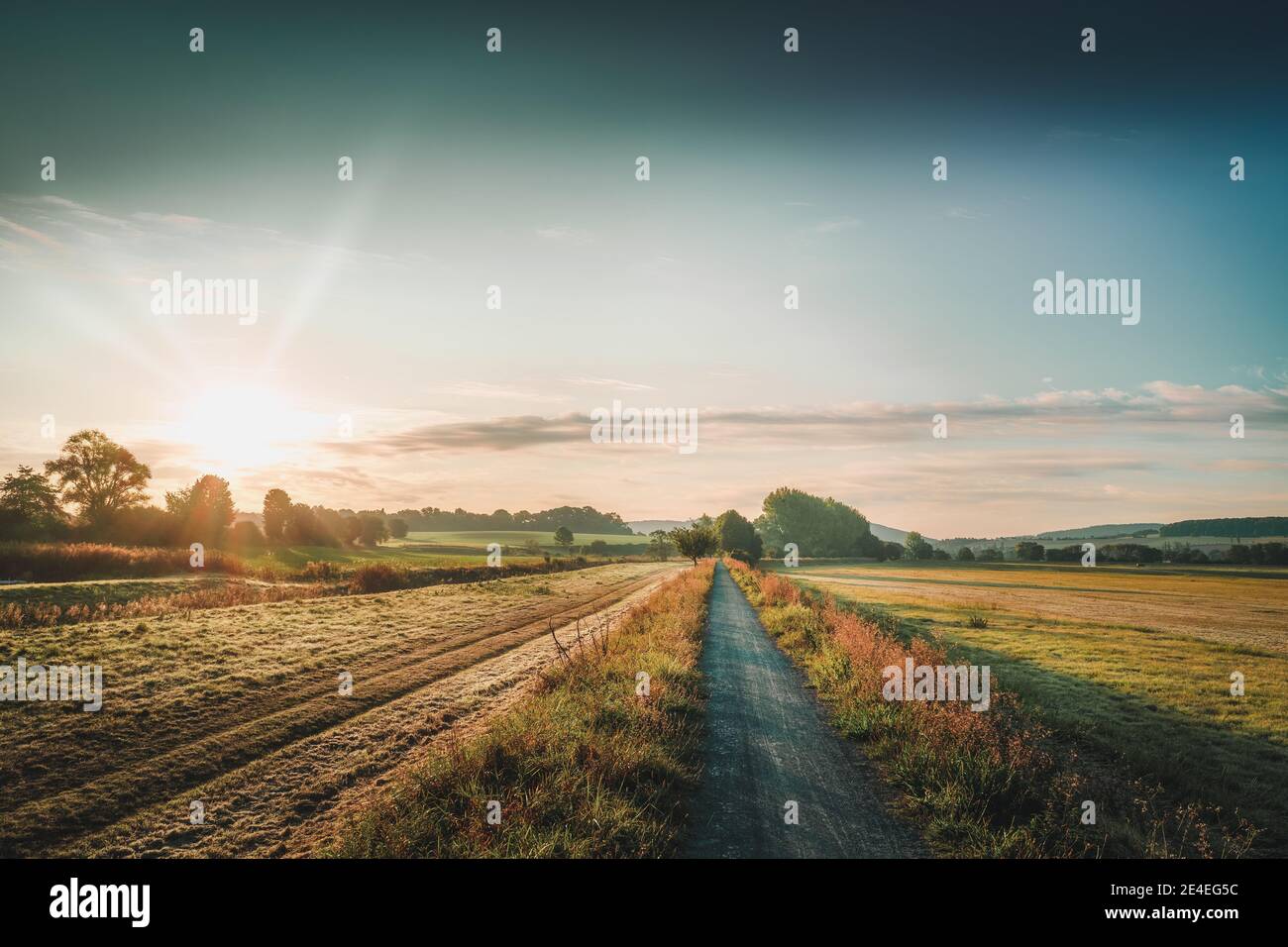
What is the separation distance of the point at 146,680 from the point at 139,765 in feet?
19.1

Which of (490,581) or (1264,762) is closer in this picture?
(1264,762)

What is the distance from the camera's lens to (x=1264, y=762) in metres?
11.0

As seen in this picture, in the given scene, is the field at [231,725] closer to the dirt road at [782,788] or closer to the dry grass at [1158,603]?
the dirt road at [782,788]

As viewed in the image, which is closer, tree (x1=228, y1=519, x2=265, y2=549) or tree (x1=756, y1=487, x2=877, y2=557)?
tree (x1=228, y1=519, x2=265, y2=549)

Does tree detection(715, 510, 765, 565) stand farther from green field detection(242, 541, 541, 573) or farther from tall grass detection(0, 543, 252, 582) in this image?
tall grass detection(0, 543, 252, 582)

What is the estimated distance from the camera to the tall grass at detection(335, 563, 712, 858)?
6.24 meters

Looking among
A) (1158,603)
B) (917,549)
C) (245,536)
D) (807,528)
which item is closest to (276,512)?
(245,536)

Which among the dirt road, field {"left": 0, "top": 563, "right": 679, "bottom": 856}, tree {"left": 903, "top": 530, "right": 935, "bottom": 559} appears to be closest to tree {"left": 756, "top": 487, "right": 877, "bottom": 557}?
tree {"left": 903, "top": 530, "right": 935, "bottom": 559}

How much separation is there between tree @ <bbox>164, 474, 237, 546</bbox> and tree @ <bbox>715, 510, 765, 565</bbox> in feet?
282

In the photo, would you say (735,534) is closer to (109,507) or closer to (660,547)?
(660,547)

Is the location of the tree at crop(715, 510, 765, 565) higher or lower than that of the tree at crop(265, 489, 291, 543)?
lower

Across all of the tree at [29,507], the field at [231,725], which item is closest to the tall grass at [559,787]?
the field at [231,725]
